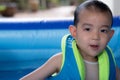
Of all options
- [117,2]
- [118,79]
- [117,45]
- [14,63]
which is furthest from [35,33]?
[117,2]

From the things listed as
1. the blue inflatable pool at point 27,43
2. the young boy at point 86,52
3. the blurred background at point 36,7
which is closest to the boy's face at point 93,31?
the young boy at point 86,52

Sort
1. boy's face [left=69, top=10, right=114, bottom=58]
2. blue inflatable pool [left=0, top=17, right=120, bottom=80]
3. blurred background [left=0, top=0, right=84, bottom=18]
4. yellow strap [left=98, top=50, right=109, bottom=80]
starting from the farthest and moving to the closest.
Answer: blurred background [left=0, top=0, right=84, bottom=18], blue inflatable pool [left=0, top=17, right=120, bottom=80], yellow strap [left=98, top=50, right=109, bottom=80], boy's face [left=69, top=10, right=114, bottom=58]

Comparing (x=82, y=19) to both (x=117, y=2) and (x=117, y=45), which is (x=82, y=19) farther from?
(x=117, y=2)

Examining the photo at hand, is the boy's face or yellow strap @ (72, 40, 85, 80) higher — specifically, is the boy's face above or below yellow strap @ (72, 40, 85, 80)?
above

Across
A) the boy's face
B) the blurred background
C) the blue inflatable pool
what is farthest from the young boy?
the blurred background

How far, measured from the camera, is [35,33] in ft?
5.14

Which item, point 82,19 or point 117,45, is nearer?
point 82,19

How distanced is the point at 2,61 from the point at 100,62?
2.22 feet

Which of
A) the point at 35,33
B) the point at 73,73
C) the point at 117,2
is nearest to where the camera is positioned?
the point at 73,73

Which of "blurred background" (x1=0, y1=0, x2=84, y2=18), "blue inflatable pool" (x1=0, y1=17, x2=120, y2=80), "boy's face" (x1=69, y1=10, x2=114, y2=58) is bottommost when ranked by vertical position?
"blurred background" (x1=0, y1=0, x2=84, y2=18)

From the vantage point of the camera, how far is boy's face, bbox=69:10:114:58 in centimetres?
99

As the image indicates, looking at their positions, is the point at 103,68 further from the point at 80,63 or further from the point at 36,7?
the point at 36,7

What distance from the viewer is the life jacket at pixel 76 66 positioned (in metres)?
1.09

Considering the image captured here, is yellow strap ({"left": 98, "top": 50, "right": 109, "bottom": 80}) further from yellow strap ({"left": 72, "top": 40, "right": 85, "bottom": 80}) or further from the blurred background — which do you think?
the blurred background
